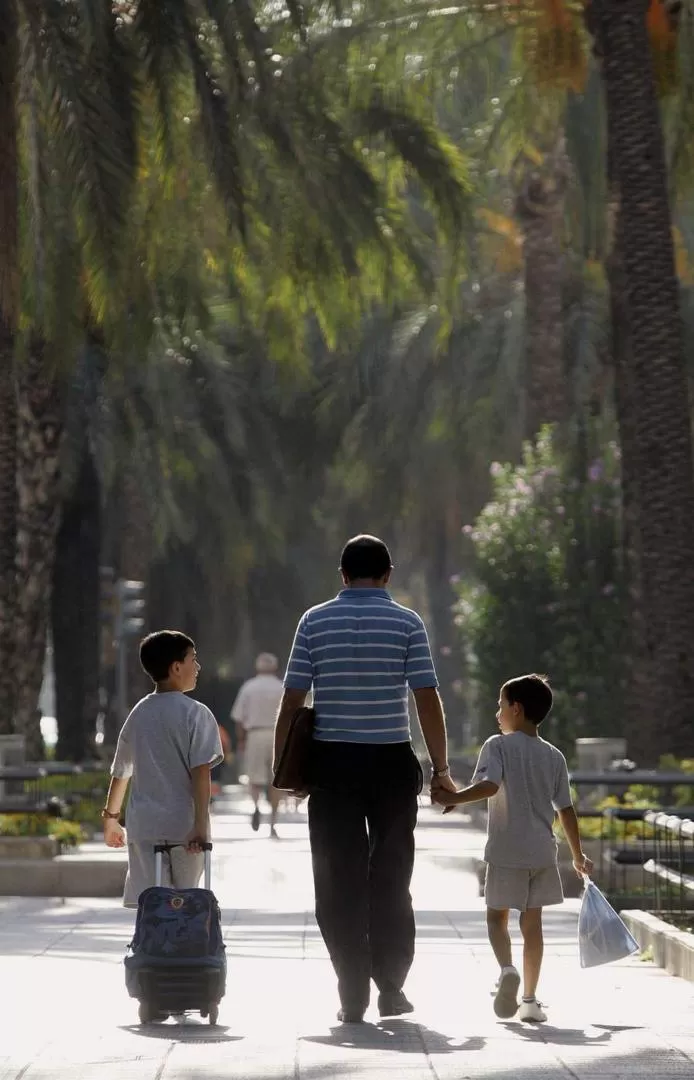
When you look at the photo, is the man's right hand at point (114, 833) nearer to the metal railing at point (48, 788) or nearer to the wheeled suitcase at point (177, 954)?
the wheeled suitcase at point (177, 954)

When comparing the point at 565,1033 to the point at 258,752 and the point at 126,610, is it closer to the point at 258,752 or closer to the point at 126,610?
the point at 258,752

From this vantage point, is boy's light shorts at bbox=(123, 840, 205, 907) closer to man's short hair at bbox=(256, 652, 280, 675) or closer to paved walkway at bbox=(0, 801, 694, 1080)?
paved walkway at bbox=(0, 801, 694, 1080)

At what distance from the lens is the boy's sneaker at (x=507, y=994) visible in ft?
30.6

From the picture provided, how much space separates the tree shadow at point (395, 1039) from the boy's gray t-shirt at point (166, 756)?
100cm

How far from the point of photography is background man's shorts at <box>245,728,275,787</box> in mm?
24297

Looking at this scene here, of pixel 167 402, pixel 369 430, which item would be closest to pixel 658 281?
pixel 167 402

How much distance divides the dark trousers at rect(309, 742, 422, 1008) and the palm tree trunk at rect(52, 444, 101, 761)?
71.5ft

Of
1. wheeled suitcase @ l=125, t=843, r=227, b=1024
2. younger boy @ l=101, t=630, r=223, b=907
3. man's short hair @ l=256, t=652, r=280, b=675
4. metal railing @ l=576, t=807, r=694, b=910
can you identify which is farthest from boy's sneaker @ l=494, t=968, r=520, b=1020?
man's short hair @ l=256, t=652, r=280, b=675

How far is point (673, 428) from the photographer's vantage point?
18.8m

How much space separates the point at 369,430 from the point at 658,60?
23211 mm

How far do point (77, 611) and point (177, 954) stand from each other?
2229cm

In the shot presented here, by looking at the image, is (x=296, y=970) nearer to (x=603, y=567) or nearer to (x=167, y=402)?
(x=603, y=567)

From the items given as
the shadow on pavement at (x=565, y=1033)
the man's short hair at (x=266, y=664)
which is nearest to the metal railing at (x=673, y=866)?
the shadow on pavement at (x=565, y=1033)

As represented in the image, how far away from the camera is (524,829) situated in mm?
9352
